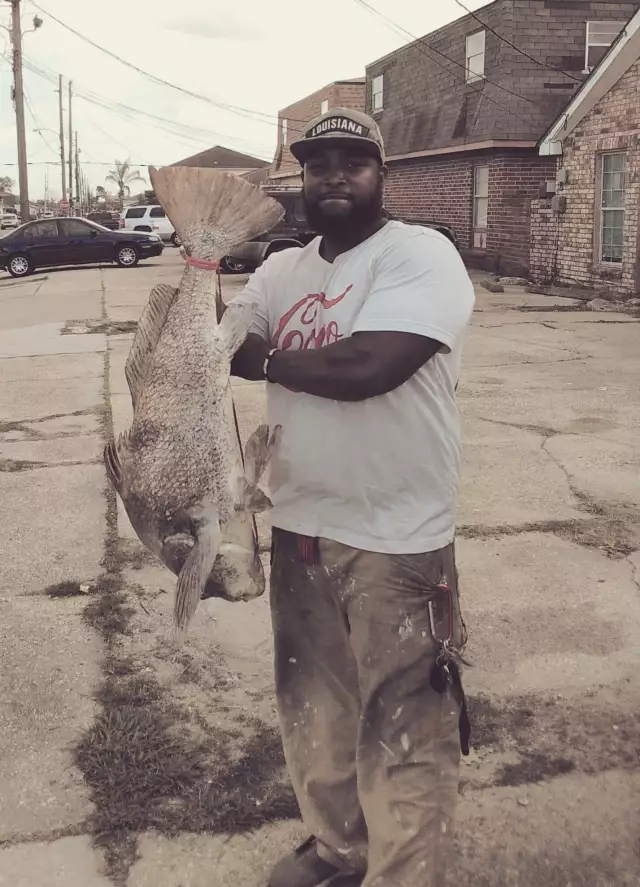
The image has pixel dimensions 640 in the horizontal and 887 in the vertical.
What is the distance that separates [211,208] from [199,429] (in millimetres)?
552

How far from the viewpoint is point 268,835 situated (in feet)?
8.88

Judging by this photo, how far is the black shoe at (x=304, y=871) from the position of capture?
246 cm

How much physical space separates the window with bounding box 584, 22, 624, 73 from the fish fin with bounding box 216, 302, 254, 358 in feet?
67.0

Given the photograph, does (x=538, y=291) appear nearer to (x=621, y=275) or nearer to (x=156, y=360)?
(x=621, y=275)

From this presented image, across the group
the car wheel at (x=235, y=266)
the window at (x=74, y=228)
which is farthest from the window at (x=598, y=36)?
the window at (x=74, y=228)

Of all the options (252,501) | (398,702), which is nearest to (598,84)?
(252,501)

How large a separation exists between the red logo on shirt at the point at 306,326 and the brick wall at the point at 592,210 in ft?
46.9

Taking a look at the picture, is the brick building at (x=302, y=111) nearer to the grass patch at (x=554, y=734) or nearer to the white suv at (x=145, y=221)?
the white suv at (x=145, y=221)

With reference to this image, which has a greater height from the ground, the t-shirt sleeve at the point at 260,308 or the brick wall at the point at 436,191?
the brick wall at the point at 436,191

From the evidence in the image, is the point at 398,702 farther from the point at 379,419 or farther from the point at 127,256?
the point at 127,256

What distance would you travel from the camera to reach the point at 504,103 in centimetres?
1978

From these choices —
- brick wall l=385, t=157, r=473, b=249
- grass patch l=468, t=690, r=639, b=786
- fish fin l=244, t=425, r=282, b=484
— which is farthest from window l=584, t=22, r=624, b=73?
fish fin l=244, t=425, r=282, b=484

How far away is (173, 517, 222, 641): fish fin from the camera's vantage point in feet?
7.02

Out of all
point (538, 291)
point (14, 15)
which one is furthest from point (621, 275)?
point (14, 15)
